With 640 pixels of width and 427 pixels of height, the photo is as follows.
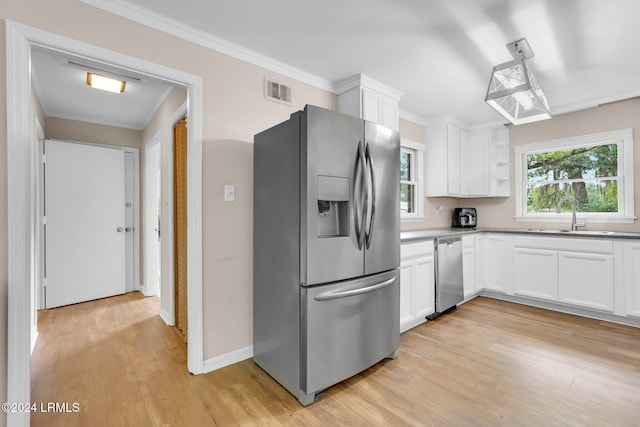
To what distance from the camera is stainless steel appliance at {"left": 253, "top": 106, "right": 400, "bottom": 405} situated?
180 cm

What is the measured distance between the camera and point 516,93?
231 cm

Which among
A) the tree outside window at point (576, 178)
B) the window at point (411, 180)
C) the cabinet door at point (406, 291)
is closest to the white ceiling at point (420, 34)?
the tree outside window at point (576, 178)

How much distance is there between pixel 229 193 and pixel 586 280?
381 cm

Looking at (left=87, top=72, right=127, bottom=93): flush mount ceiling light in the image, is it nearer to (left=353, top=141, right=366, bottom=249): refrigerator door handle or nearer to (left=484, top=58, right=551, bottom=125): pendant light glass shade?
(left=353, top=141, right=366, bottom=249): refrigerator door handle

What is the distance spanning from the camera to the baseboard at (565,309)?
9.80 ft

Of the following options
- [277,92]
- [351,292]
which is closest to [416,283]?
[351,292]

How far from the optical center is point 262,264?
2.22 metres

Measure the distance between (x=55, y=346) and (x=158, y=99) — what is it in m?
2.66

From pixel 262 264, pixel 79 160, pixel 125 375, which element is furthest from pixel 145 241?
pixel 262 264

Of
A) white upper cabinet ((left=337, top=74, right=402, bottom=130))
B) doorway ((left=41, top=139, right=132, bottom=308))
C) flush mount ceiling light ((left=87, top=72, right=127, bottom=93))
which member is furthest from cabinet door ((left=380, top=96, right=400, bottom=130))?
doorway ((left=41, top=139, right=132, bottom=308))

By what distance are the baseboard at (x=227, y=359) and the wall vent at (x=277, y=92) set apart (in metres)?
2.15

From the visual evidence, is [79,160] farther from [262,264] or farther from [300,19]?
[300,19]

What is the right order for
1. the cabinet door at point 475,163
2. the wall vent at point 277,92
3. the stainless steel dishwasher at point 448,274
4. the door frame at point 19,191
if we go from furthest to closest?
1. the cabinet door at point 475,163
2. the stainless steel dishwasher at point 448,274
3. the wall vent at point 277,92
4. the door frame at point 19,191

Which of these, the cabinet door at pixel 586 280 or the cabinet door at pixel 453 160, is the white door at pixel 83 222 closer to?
the cabinet door at pixel 453 160
